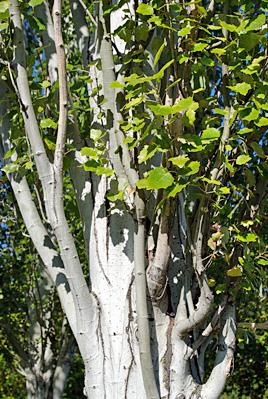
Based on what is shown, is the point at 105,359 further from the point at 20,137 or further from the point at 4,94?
the point at 4,94

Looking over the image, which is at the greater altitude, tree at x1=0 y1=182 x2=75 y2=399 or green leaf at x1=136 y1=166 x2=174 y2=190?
tree at x1=0 y1=182 x2=75 y2=399

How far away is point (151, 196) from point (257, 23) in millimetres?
761

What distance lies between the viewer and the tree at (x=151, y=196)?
80.0 inches

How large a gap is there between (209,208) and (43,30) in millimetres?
1263

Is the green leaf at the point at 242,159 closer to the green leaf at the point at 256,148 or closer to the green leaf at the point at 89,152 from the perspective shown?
the green leaf at the point at 256,148

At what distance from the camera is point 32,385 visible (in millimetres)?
7355

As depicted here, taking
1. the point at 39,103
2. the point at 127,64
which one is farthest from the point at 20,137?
the point at 127,64

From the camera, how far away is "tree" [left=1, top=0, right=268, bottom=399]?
6.67 feet

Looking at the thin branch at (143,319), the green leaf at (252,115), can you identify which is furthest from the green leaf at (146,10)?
the thin branch at (143,319)

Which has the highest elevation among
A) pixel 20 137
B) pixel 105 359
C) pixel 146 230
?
pixel 20 137

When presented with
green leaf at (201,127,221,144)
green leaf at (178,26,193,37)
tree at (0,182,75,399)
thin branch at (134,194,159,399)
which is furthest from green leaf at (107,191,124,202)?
tree at (0,182,75,399)

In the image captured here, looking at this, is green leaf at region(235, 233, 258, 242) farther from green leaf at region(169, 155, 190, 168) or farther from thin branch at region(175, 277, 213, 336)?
green leaf at region(169, 155, 190, 168)

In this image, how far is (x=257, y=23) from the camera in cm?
197

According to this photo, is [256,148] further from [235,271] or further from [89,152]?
[89,152]
